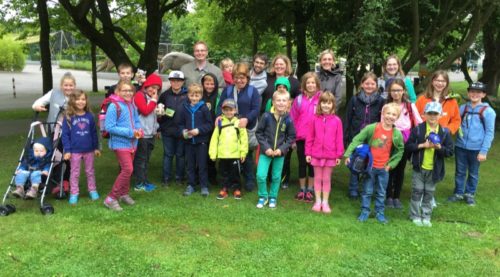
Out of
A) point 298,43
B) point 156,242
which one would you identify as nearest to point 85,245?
point 156,242

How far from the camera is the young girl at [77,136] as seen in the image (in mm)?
5648

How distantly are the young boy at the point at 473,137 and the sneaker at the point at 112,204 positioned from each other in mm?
4530

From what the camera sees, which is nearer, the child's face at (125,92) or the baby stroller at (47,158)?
the baby stroller at (47,158)

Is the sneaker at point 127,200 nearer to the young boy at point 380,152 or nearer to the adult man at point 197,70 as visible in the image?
the adult man at point 197,70

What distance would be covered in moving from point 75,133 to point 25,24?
20030mm

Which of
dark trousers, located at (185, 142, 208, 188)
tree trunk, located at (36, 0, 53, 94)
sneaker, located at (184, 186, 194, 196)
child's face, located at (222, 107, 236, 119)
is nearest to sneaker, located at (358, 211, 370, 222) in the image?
child's face, located at (222, 107, 236, 119)

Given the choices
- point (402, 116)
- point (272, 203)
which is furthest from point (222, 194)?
point (402, 116)

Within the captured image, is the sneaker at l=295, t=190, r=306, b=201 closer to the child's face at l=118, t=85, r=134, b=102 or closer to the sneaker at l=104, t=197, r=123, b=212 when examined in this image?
the sneaker at l=104, t=197, r=123, b=212

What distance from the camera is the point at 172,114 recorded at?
21.1 ft

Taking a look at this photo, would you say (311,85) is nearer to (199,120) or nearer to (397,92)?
(397,92)

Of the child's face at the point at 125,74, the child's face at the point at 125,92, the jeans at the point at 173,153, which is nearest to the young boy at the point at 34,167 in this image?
the child's face at the point at 125,92

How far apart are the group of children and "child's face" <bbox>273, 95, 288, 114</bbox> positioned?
0.01 meters

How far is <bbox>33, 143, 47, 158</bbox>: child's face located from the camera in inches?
222

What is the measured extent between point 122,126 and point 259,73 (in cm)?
A: 206
